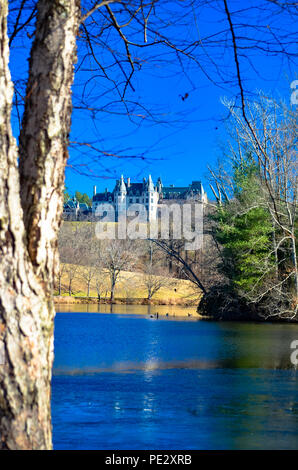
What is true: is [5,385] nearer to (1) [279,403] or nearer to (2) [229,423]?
(2) [229,423]

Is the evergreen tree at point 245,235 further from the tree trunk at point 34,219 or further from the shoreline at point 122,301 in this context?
the tree trunk at point 34,219

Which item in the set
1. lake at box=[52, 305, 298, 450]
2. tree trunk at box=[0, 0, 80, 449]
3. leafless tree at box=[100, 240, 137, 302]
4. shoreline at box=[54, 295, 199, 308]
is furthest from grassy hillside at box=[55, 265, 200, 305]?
tree trunk at box=[0, 0, 80, 449]

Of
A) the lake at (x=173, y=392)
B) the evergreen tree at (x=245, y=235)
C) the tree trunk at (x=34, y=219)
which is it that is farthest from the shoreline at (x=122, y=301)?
the tree trunk at (x=34, y=219)

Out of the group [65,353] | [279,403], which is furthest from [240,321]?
[279,403]

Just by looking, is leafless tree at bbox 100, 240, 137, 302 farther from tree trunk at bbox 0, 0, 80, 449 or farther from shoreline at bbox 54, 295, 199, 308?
tree trunk at bbox 0, 0, 80, 449

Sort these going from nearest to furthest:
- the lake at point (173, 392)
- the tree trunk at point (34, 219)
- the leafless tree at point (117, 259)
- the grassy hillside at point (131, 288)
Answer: the tree trunk at point (34, 219) → the lake at point (173, 392) → the grassy hillside at point (131, 288) → the leafless tree at point (117, 259)

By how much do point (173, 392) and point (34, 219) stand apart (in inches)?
347

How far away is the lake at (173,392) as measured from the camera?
7.72 metres

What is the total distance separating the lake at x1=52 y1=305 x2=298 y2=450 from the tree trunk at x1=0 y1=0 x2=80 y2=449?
4.80m

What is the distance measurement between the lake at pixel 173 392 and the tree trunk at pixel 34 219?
4798 millimetres

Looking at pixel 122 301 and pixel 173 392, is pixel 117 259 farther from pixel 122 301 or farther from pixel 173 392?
pixel 173 392

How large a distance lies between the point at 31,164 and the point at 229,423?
6793 millimetres

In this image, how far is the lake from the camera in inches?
304

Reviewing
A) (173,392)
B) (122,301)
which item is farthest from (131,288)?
(173,392)
